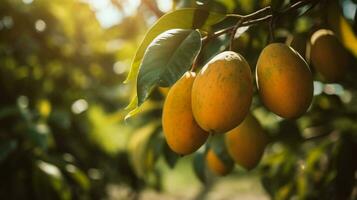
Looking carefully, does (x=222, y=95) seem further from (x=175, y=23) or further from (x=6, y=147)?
(x=6, y=147)

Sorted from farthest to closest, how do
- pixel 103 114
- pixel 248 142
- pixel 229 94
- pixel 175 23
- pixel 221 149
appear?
pixel 103 114 → pixel 221 149 → pixel 248 142 → pixel 175 23 → pixel 229 94

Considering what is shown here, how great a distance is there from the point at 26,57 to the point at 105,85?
2.37 feet

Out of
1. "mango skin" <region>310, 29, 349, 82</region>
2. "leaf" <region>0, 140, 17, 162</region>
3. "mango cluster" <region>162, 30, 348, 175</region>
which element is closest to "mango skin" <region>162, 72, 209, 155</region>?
"mango cluster" <region>162, 30, 348, 175</region>

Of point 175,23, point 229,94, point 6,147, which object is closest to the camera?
point 229,94

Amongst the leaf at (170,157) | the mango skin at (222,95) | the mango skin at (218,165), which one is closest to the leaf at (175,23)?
the mango skin at (222,95)

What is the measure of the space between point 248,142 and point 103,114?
2.40 metres

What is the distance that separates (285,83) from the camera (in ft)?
2.75

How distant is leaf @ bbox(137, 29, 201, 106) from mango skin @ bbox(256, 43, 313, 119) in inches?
4.8

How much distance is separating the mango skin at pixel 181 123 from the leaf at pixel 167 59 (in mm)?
60

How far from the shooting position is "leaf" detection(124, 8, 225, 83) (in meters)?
0.95

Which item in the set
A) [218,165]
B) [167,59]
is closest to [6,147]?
[218,165]

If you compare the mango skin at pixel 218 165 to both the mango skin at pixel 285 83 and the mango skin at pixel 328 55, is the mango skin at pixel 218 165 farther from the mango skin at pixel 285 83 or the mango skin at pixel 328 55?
the mango skin at pixel 285 83

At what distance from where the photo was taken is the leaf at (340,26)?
114cm

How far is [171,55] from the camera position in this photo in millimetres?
867
